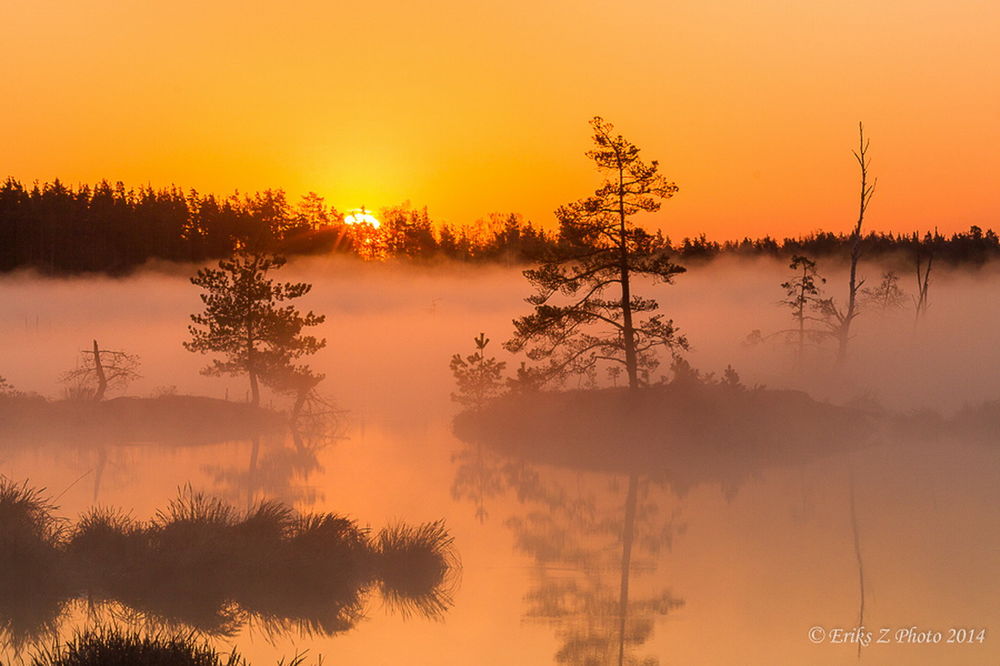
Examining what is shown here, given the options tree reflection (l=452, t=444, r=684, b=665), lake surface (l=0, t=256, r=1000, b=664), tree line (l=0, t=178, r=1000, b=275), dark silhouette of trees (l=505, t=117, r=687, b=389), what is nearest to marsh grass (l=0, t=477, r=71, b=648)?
lake surface (l=0, t=256, r=1000, b=664)

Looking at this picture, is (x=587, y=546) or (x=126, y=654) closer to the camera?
(x=126, y=654)

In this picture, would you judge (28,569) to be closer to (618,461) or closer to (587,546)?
(587,546)

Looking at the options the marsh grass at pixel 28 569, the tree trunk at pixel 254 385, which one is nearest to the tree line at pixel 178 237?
the tree trunk at pixel 254 385

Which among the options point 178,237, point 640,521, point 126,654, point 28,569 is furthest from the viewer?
point 178,237

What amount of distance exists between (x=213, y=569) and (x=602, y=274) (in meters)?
25.3

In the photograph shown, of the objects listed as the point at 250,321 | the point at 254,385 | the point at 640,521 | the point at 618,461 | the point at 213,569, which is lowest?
the point at 618,461

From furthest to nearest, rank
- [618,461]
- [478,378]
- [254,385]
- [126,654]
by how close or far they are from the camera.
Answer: [254,385], [478,378], [618,461], [126,654]

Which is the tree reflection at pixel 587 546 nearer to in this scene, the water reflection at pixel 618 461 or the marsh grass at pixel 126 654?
the water reflection at pixel 618 461

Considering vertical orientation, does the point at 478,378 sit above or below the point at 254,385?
above

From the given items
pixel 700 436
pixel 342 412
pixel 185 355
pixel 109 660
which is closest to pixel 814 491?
pixel 700 436

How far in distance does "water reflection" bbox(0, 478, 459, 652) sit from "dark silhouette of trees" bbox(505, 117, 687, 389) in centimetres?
2000

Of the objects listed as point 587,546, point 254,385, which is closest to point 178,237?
point 254,385

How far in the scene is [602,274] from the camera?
42188 mm

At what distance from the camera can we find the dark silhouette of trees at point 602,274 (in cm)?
4016
